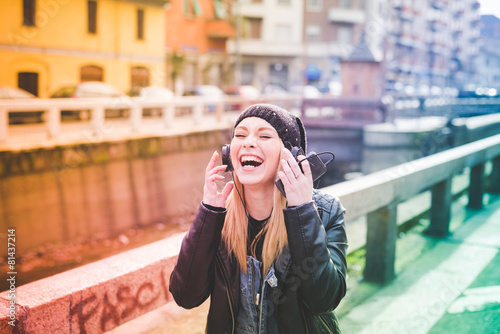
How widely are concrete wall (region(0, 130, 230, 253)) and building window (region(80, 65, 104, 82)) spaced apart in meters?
12.5

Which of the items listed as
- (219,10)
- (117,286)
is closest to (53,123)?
(117,286)

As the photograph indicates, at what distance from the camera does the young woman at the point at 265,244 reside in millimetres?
1717

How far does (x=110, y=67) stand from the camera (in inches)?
1126

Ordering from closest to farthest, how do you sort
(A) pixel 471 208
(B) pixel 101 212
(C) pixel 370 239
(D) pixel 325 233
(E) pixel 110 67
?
1. (D) pixel 325 233
2. (C) pixel 370 239
3. (A) pixel 471 208
4. (B) pixel 101 212
5. (E) pixel 110 67

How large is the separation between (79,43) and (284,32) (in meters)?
25.0

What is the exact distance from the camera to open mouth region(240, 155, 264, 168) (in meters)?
1.85

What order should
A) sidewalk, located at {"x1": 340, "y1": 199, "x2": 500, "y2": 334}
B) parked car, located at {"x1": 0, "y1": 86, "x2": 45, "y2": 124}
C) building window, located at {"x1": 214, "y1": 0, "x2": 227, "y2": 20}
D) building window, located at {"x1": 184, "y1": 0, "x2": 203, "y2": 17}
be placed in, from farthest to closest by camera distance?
building window, located at {"x1": 214, "y1": 0, "x2": 227, "y2": 20} → building window, located at {"x1": 184, "y1": 0, "x2": 203, "y2": 17} → parked car, located at {"x1": 0, "y1": 86, "x2": 45, "y2": 124} → sidewalk, located at {"x1": 340, "y1": 199, "x2": 500, "y2": 334}

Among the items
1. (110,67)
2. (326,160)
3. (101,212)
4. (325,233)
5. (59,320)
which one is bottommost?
(101,212)

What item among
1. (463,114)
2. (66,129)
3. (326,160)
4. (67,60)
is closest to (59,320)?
(326,160)

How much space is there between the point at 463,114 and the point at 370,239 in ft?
94.4

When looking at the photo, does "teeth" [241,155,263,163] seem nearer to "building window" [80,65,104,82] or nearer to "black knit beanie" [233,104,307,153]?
"black knit beanie" [233,104,307,153]

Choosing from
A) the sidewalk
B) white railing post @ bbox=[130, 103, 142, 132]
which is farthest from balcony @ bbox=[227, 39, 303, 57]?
the sidewalk

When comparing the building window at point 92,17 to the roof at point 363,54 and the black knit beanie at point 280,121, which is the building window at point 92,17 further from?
the black knit beanie at point 280,121

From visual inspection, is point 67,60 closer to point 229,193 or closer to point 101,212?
point 101,212
